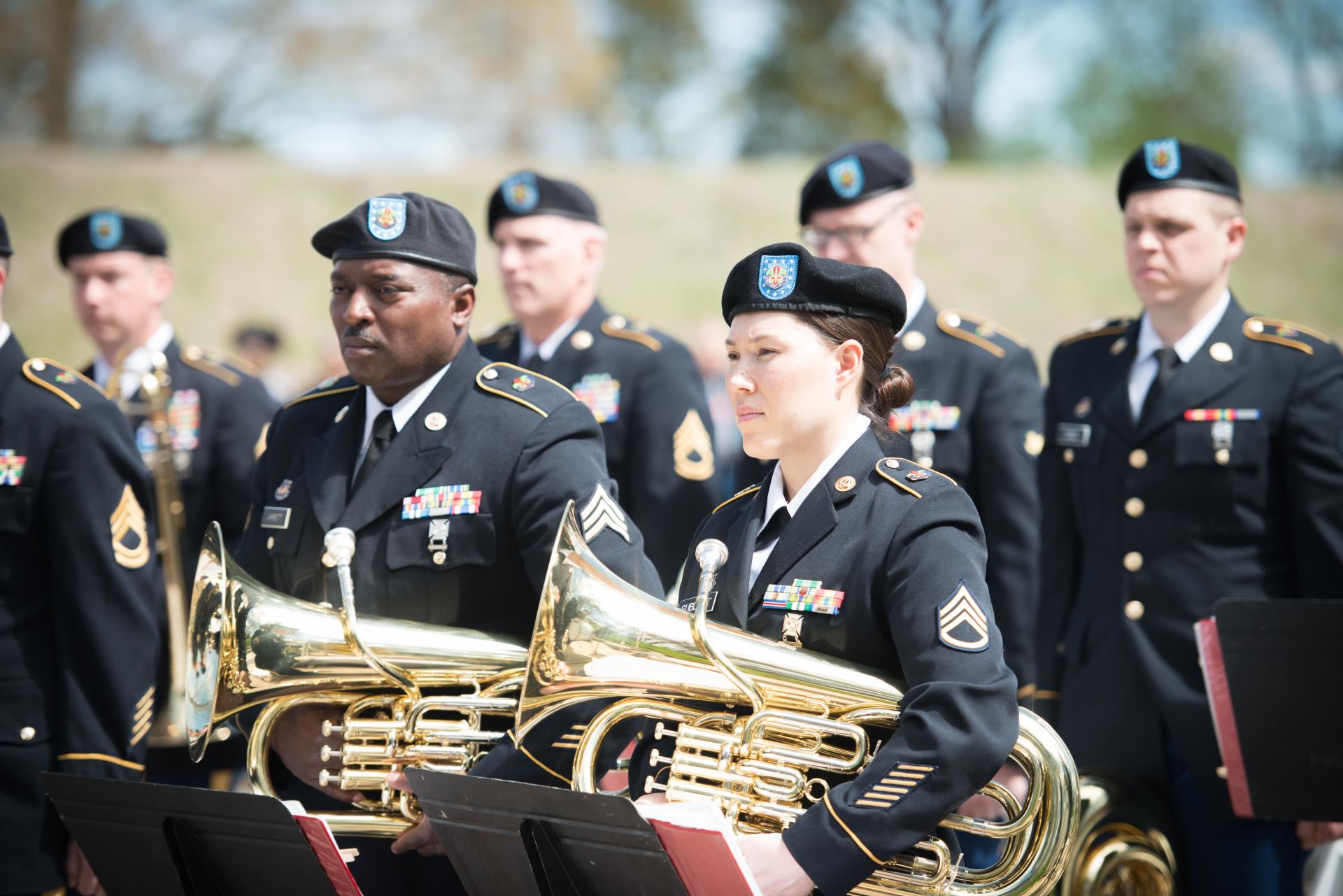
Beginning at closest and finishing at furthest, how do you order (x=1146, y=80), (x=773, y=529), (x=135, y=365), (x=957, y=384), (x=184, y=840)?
1. (x=184, y=840)
2. (x=773, y=529)
3. (x=957, y=384)
4. (x=135, y=365)
5. (x=1146, y=80)

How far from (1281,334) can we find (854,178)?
1607 millimetres

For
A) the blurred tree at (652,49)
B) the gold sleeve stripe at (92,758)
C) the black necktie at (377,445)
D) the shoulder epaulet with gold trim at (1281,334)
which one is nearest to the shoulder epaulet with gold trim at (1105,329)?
the shoulder epaulet with gold trim at (1281,334)

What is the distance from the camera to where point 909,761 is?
2.74 meters

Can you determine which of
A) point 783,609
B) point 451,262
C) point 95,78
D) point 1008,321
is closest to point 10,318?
point 95,78

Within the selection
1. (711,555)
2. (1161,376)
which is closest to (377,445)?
(711,555)

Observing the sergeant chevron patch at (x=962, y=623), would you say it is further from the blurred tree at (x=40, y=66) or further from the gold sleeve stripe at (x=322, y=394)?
the blurred tree at (x=40, y=66)

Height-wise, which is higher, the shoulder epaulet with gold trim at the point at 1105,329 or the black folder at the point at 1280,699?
the shoulder epaulet with gold trim at the point at 1105,329

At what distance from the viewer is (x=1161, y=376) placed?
481 centimetres

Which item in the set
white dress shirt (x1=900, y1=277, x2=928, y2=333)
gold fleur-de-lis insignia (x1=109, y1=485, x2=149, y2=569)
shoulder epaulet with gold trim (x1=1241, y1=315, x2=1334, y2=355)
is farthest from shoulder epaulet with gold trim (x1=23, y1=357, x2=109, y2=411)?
shoulder epaulet with gold trim (x1=1241, y1=315, x2=1334, y2=355)

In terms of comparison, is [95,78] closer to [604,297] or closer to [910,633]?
[604,297]

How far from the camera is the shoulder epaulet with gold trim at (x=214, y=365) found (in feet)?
21.0

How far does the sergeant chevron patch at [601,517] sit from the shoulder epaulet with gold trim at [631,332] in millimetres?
2290

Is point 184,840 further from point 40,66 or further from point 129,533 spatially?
point 40,66

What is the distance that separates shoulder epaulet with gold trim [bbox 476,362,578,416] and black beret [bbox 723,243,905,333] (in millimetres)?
780
